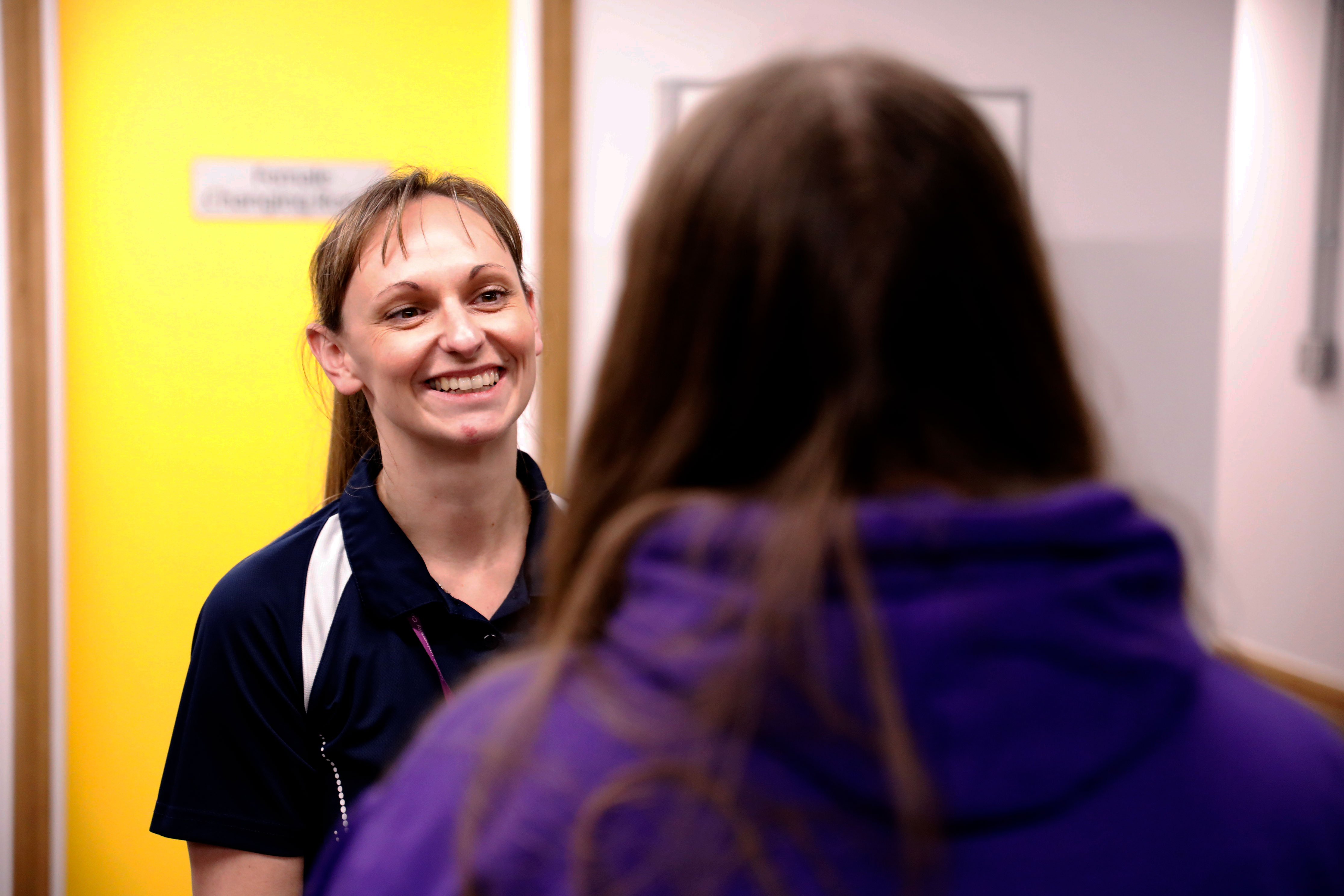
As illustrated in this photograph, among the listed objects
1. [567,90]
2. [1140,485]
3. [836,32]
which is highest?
[567,90]

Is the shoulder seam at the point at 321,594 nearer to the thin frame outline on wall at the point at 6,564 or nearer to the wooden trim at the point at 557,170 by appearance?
the wooden trim at the point at 557,170

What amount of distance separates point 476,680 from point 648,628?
0.40 ft

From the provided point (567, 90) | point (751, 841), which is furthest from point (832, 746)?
point (567, 90)

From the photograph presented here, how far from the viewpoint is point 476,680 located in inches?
22.9

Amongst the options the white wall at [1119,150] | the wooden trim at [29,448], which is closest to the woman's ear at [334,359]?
the white wall at [1119,150]

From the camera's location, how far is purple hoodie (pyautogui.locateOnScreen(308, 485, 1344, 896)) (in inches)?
18.9

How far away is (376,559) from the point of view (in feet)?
4.25

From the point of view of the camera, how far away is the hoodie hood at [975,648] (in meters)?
0.48

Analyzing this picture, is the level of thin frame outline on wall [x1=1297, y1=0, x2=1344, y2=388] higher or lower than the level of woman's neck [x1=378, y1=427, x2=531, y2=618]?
higher

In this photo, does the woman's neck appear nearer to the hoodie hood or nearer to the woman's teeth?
the woman's teeth

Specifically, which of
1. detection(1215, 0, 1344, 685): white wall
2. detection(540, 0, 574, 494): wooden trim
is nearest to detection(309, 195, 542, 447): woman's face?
detection(540, 0, 574, 494): wooden trim

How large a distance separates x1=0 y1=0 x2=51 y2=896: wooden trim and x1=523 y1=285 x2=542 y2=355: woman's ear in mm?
1487

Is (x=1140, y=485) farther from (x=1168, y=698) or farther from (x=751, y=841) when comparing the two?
(x=751, y=841)

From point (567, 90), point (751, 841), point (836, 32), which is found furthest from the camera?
point (567, 90)
